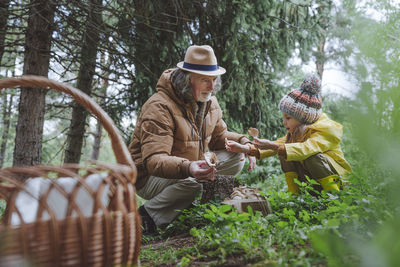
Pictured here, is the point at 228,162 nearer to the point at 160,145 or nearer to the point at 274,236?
the point at 160,145

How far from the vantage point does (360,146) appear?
0.83 meters

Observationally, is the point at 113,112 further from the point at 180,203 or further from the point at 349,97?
the point at 349,97

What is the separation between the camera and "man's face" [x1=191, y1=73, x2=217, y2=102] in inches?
124

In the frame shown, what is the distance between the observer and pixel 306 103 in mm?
3312

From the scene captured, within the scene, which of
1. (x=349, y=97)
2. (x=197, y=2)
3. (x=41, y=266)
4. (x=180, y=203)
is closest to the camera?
(x=349, y=97)

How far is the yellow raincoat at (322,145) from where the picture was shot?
3.06 metres

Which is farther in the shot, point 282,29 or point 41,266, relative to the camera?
point 282,29

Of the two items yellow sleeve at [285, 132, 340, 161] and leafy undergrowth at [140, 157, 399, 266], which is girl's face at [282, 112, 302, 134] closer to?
yellow sleeve at [285, 132, 340, 161]

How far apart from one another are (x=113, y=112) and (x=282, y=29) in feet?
9.47

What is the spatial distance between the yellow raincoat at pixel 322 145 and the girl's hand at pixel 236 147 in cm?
20

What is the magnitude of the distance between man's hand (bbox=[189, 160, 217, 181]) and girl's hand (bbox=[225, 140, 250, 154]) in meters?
0.55

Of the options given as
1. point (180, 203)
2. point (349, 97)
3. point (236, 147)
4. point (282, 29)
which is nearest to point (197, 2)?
point (282, 29)

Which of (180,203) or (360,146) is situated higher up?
(360,146)

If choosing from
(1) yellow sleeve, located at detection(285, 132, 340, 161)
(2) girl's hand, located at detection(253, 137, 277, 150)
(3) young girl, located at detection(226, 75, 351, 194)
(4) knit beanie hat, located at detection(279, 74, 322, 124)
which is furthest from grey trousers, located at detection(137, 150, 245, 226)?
(4) knit beanie hat, located at detection(279, 74, 322, 124)
